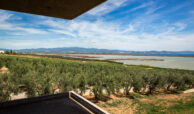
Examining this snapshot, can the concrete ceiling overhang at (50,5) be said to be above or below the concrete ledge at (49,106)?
above

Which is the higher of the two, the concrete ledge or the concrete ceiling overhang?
the concrete ceiling overhang

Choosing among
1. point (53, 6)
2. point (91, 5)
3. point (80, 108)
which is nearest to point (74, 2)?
point (91, 5)

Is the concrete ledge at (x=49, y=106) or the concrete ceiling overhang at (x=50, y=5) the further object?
the concrete ledge at (x=49, y=106)

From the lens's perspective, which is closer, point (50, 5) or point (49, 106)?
point (50, 5)

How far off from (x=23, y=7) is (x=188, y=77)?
2330 centimetres

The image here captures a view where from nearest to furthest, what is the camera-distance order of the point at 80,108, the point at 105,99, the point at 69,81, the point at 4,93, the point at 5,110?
the point at 5,110 < the point at 80,108 < the point at 4,93 < the point at 69,81 < the point at 105,99

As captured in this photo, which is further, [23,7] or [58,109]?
[58,109]

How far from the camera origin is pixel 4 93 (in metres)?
8.38

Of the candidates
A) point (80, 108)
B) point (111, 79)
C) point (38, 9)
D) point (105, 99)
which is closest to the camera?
point (38, 9)

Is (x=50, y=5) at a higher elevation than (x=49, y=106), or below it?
higher

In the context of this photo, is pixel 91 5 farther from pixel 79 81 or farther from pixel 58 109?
pixel 79 81

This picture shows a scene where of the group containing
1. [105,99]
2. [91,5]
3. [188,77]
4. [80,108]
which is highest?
[91,5]

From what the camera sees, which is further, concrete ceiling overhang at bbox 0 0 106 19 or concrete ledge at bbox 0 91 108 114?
concrete ledge at bbox 0 91 108 114

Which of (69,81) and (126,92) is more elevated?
(69,81)
